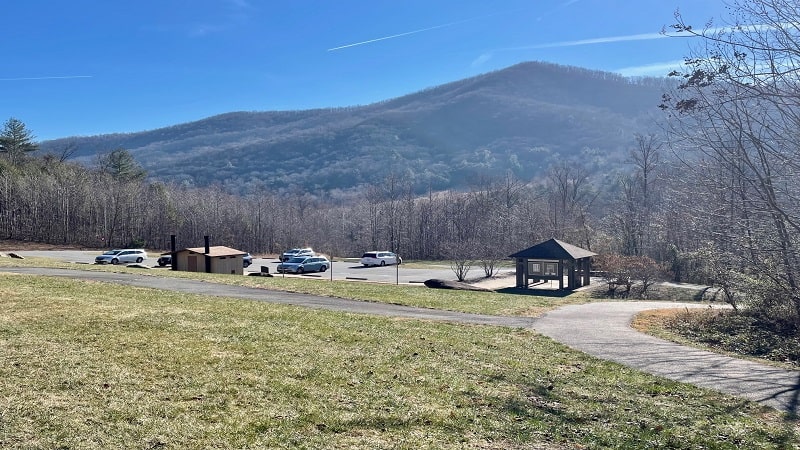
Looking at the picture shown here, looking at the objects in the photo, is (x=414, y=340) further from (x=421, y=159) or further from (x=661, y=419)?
(x=421, y=159)

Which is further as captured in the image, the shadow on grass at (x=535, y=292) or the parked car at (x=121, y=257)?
the parked car at (x=121, y=257)

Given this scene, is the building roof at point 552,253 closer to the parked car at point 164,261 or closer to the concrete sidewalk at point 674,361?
the concrete sidewalk at point 674,361

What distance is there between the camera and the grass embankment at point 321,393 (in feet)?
20.5

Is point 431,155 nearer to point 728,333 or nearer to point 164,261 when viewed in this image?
point 164,261

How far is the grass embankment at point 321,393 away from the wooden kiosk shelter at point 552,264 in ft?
70.8

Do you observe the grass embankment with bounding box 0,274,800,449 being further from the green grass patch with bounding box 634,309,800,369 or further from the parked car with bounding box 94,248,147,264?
the parked car with bounding box 94,248,147,264

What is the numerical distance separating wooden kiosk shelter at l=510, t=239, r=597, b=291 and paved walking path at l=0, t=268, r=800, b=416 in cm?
1013

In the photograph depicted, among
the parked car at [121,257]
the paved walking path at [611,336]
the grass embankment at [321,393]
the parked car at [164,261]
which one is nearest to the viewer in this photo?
the grass embankment at [321,393]

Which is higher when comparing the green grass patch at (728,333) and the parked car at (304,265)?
the parked car at (304,265)

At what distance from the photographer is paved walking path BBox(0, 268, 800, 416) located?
9.18 metres

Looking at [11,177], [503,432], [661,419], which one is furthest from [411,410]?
[11,177]

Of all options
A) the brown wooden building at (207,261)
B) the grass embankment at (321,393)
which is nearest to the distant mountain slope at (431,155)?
the brown wooden building at (207,261)

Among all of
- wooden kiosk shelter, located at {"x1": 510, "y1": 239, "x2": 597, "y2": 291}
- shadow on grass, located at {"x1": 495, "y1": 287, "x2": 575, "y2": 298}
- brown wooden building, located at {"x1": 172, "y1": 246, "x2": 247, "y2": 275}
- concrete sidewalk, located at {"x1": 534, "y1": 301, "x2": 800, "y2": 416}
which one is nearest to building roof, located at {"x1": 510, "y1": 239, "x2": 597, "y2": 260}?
wooden kiosk shelter, located at {"x1": 510, "y1": 239, "x2": 597, "y2": 291}

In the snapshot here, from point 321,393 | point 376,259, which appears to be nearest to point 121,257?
point 376,259
